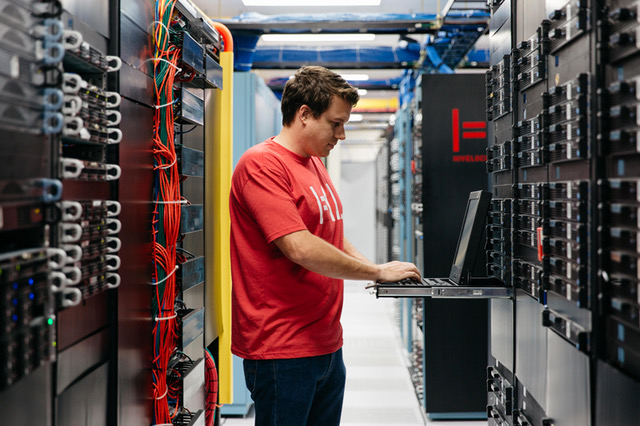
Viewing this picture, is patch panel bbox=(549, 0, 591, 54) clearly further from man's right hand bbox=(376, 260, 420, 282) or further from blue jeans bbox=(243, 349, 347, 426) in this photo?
blue jeans bbox=(243, 349, 347, 426)

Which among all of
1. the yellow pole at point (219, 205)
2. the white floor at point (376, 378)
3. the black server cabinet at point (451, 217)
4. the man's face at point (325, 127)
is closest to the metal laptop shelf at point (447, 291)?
the man's face at point (325, 127)

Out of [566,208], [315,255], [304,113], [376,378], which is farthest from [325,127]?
[376,378]

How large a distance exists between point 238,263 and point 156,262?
0.37 m

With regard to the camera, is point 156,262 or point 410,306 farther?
point 410,306

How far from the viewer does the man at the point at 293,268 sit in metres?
1.82

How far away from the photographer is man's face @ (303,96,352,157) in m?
1.99

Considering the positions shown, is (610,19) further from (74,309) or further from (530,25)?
(74,309)

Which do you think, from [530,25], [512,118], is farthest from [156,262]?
[530,25]

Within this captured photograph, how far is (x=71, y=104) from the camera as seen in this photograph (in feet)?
4.51

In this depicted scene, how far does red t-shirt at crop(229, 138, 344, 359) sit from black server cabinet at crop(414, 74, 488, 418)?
80.7 inches

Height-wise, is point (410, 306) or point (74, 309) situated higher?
point (74, 309)

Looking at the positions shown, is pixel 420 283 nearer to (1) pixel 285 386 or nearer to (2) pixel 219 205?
(1) pixel 285 386

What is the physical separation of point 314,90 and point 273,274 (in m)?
0.63

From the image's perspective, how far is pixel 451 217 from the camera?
3.87 m
